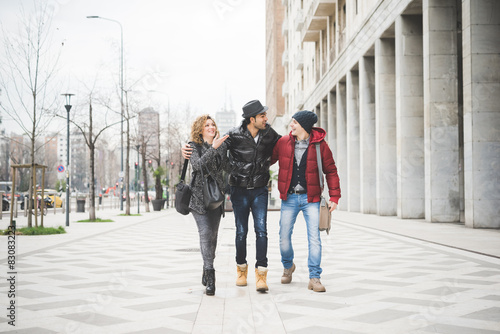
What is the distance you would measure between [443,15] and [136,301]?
16.4m

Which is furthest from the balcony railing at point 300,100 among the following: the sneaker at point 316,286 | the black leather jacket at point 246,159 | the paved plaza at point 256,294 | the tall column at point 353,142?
the sneaker at point 316,286

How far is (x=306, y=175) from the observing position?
20.5 ft

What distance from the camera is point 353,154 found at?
30.6 m

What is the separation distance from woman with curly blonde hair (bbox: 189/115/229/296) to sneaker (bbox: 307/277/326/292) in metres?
1.10

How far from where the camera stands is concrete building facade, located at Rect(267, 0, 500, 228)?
15258 millimetres

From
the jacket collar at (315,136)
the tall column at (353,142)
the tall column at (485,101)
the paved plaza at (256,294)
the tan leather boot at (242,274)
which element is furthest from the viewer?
the tall column at (353,142)

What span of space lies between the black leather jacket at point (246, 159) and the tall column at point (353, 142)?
24.9 meters

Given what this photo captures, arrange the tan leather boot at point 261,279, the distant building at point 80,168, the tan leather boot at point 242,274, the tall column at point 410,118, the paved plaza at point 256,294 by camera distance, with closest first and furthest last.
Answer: the paved plaza at point 256,294 → the tan leather boot at point 261,279 → the tan leather boot at point 242,274 → the tall column at point 410,118 → the distant building at point 80,168

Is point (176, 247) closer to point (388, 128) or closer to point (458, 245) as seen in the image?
point (458, 245)

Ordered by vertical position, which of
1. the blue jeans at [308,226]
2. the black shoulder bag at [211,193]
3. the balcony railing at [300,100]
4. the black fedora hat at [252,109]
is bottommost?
the blue jeans at [308,226]

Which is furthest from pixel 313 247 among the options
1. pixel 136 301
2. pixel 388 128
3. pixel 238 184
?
pixel 388 128

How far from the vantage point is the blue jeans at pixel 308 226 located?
6.20 meters

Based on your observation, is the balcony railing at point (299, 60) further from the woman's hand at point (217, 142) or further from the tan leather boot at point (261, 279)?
the tan leather boot at point (261, 279)

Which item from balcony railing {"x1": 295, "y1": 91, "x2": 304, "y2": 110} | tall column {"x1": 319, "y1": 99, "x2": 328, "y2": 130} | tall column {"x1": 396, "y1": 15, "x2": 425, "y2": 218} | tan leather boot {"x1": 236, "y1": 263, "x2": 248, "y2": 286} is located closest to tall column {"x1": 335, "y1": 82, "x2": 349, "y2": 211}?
tall column {"x1": 319, "y1": 99, "x2": 328, "y2": 130}
